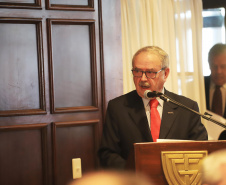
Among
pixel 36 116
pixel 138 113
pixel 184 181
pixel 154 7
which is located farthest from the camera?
pixel 154 7

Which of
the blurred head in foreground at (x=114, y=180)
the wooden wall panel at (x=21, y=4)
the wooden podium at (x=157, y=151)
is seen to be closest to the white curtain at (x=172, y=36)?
the wooden wall panel at (x=21, y=4)

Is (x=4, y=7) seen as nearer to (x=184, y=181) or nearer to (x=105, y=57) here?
(x=105, y=57)

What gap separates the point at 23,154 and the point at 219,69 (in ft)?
6.62

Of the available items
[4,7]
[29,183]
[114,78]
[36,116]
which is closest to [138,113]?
[114,78]

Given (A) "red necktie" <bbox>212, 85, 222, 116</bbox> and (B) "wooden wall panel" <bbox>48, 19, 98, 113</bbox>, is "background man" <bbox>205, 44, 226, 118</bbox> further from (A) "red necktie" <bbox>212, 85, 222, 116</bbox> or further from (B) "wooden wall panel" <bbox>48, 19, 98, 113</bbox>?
(B) "wooden wall panel" <bbox>48, 19, 98, 113</bbox>

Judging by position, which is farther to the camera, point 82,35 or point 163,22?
point 163,22

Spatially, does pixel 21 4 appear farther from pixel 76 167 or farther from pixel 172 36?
pixel 172 36

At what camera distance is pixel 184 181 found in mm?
1840

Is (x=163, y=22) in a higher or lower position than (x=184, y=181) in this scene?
higher

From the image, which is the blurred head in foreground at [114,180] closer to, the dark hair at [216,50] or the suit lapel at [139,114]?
the suit lapel at [139,114]

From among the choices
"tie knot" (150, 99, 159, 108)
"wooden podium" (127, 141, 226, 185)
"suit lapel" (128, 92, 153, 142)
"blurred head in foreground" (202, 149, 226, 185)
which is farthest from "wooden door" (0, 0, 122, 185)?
"blurred head in foreground" (202, 149, 226, 185)

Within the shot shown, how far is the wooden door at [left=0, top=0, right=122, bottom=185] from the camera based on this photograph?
8.79 ft

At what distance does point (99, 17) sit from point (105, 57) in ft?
0.99

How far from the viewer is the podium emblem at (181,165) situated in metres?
1.85
